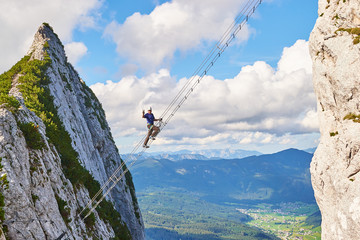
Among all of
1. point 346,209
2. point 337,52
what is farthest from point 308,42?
point 346,209

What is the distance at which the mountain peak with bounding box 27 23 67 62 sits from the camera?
163ft

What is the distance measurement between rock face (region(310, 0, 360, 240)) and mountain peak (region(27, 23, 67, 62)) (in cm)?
5280

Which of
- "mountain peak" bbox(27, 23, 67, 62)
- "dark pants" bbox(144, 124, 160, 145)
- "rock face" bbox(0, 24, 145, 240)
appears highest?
"mountain peak" bbox(27, 23, 67, 62)

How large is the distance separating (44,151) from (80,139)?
22.6m

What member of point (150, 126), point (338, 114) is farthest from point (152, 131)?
point (338, 114)

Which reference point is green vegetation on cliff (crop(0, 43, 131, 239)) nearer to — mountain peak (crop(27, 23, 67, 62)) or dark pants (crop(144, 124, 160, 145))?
mountain peak (crop(27, 23, 67, 62))

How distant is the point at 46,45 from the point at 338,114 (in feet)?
187

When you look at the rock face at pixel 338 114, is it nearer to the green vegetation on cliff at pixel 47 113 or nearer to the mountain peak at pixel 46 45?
the green vegetation on cliff at pixel 47 113

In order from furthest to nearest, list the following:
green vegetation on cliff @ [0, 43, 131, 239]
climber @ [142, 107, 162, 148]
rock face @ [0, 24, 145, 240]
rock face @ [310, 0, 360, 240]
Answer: rock face @ [310, 0, 360, 240] < climber @ [142, 107, 162, 148] < green vegetation on cliff @ [0, 43, 131, 239] < rock face @ [0, 24, 145, 240]

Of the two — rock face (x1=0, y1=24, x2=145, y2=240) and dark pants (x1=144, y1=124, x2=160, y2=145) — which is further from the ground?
dark pants (x1=144, y1=124, x2=160, y2=145)

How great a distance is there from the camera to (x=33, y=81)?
38656mm

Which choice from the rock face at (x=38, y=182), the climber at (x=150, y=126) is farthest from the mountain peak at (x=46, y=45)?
the climber at (x=150, y=126)

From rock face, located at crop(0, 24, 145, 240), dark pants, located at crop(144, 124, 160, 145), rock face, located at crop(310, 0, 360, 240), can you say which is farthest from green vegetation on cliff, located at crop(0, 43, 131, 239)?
rock face, located at crop(310, 0, 360, 240)

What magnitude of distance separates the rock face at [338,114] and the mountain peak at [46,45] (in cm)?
5280
